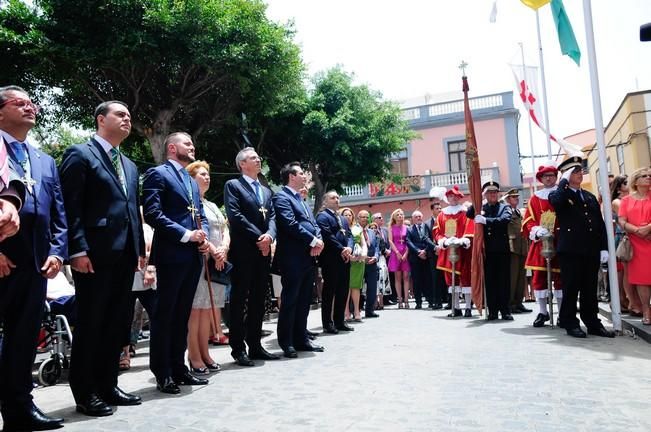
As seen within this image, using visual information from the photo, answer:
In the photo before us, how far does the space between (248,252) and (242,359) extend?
1044 mm

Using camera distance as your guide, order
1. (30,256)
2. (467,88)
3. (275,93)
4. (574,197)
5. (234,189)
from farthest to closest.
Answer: (275,93) → (467,88) → (574,197) → (234,189) → (30,256)

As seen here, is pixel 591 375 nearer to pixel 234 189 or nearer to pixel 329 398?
pixel 329 398

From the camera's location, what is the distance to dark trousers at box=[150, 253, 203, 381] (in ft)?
14.2

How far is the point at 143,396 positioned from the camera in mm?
4250

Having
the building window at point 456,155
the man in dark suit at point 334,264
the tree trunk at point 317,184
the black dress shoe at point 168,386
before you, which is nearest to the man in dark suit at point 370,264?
the man in dark suit at point 334,264

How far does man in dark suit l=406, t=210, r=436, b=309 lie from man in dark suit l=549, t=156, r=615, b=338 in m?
5.14

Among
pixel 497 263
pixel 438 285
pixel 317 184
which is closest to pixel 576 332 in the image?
pixel 497 263

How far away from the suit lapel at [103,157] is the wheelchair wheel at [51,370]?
2287 mm

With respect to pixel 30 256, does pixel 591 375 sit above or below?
below

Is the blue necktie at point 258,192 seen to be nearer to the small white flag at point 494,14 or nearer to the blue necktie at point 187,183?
the blue necktie at point 187,183

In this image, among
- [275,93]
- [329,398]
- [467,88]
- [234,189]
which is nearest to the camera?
[329,398]

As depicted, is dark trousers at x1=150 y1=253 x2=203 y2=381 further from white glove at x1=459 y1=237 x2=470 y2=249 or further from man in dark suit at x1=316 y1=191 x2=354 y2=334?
white glove at x1=459 y1=237 x2=470 y2=249

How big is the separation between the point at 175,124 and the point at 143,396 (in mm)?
14777

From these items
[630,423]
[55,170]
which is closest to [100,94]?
[55,170]
